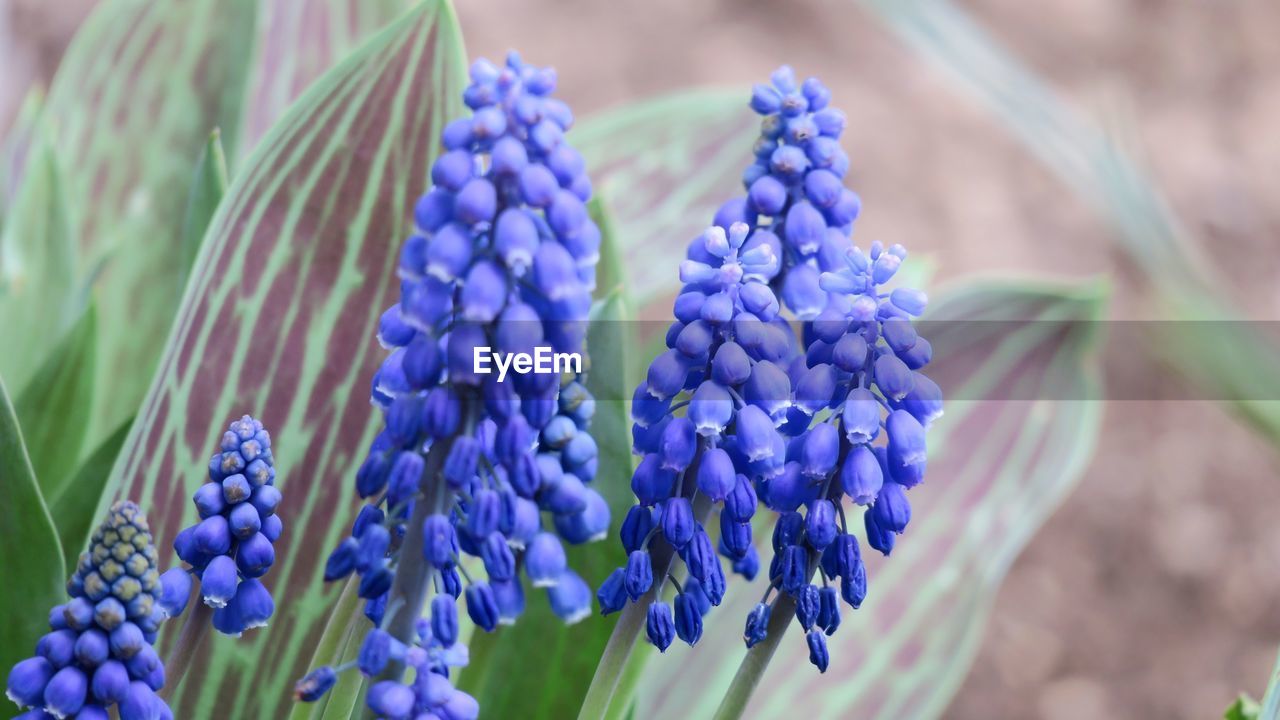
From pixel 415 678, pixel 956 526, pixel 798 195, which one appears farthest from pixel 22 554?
pixel 956 526

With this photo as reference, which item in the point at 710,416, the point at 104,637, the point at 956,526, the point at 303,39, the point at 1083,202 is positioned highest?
the point at 1083,202

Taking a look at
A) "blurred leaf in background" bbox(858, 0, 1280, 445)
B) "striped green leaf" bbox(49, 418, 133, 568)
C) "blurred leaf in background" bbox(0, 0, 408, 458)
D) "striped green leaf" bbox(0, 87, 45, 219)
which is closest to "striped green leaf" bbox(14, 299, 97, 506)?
"striped green leaf" bbox(49, 418, 133, 568)

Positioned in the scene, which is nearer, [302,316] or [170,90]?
[302,316]

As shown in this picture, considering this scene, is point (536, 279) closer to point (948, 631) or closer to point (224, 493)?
point (224, 493)

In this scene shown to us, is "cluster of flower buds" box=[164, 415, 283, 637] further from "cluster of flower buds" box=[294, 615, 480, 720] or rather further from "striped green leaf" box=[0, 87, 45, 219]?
"striped green leaf" box=[0, 87, 45, 219]

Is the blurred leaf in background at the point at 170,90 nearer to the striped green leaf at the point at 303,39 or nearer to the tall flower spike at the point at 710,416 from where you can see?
the striped green leaf at the point at 303,39

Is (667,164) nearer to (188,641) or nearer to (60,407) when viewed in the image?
(60,407)
